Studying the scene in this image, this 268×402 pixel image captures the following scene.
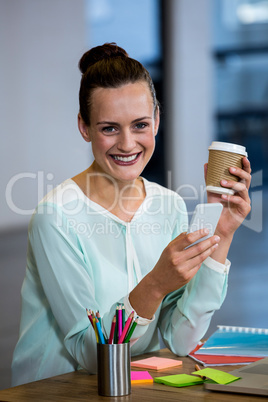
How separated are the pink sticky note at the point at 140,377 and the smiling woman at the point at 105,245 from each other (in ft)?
0.32

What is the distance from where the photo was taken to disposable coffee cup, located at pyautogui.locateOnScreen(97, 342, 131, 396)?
1.19 metres

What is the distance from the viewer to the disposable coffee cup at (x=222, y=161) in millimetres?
1396

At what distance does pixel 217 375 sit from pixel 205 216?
34 cm

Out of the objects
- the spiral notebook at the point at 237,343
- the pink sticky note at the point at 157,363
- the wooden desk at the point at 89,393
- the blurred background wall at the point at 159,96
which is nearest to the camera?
the wooden desk at the point at 89,393

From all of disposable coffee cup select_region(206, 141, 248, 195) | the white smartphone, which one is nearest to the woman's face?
disposable coffee cup select_region(206, 141, 248, 195)

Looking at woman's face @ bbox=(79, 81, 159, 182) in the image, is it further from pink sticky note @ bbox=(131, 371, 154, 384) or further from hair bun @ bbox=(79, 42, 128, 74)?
pink sticky note @ bbox=(131, 371, 154, 384)

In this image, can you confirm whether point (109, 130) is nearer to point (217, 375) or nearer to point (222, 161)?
point (222, 161)

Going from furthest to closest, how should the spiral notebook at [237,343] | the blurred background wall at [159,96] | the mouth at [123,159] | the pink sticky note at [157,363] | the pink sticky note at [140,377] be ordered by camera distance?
1. the blurred background wall at [159,96]
2. the mouth at [123,159]
3. the spiral notebook at [237,343]
4. the pink sticky note at [157,363]
5. the pink sticky note at [140,377]

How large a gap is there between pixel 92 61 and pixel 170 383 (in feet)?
3.06

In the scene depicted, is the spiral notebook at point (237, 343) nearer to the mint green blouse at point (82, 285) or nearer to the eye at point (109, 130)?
the mint green blouse at point (82, 285)

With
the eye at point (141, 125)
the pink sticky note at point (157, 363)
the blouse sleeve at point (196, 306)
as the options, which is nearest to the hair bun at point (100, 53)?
the eye at point (141, 125)

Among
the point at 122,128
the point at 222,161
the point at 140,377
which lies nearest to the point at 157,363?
the point at 140,377

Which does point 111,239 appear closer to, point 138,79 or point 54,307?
point 54,307

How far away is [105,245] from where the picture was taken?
65.1 inches
